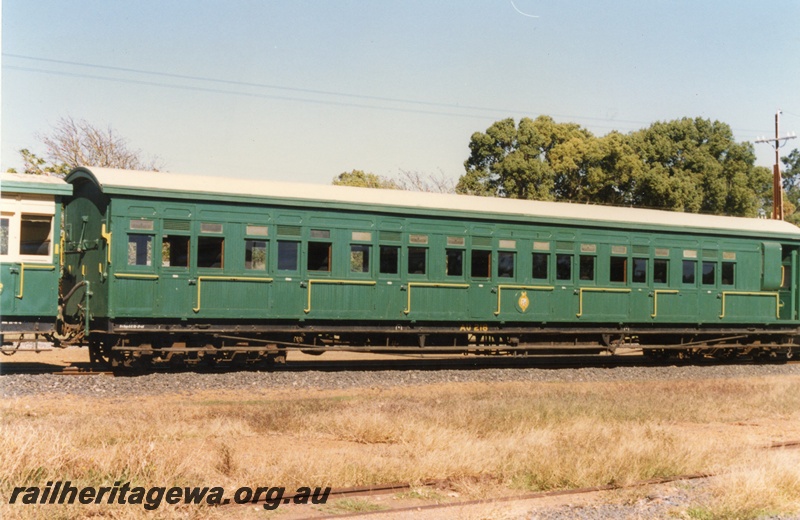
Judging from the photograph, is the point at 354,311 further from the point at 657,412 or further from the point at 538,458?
the point at 538,458

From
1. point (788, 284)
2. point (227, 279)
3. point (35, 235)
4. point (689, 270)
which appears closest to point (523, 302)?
point (689, 270)

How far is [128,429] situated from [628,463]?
588cm

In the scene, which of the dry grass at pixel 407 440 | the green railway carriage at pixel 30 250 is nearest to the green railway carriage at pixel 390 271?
the green railway carriage at pixel 30 250

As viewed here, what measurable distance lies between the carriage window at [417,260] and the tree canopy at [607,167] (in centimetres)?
2298

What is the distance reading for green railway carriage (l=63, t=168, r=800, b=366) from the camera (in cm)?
1598

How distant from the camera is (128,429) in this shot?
10.2m

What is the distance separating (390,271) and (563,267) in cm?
438

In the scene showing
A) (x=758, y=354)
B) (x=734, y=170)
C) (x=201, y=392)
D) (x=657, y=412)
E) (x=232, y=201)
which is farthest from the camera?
(x=734, y=170)

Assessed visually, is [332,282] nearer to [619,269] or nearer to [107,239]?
[107,239]

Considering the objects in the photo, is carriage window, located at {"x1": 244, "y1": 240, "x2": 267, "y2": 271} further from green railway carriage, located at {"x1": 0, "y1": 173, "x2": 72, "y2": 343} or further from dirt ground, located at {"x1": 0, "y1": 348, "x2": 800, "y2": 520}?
dirt ground, located at {"x1": 0, "y1": 348, "x2": 800, "y2": 520}

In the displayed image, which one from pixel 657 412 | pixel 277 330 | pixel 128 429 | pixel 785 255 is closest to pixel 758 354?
pixel 785 255

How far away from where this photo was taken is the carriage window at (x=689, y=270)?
2118 cm

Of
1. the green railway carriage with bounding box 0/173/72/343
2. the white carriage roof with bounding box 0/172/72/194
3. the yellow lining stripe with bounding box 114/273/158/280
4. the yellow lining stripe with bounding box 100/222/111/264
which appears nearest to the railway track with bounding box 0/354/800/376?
the green railway carriage with bounding box 0/173/72/343

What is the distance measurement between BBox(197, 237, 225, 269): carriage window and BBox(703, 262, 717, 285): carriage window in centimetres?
1225
